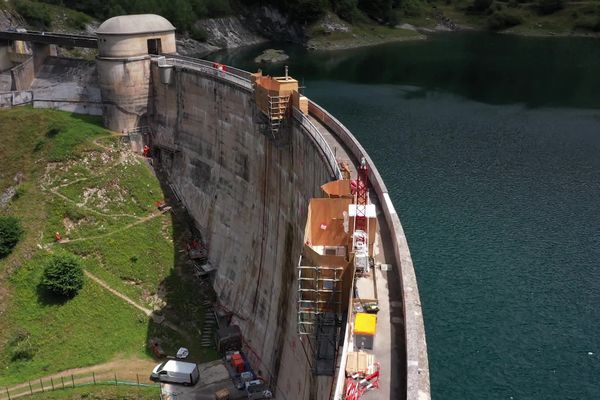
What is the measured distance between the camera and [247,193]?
48.0 metres

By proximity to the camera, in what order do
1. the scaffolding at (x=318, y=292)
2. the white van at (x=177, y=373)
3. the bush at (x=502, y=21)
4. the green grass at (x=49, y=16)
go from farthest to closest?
the bush at (x=502, y=21)
the green grass at (x=49, y=16)
the white van at (x=177, y=373)
the scaffolding at (x=318, y=292)

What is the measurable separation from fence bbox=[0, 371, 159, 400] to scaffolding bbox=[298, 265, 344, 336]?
68.5ft

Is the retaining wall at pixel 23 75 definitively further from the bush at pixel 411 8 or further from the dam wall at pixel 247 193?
the bush at pixel 411 8

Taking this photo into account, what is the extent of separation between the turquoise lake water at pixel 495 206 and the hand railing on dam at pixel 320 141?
16512mm

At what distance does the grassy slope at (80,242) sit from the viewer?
42562mm

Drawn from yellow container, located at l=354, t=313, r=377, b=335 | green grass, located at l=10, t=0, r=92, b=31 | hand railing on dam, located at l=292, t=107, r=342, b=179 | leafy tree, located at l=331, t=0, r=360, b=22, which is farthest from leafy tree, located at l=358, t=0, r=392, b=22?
yellow container, located at l=354, t=313, r=377, b=335

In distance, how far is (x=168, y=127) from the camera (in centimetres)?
5812

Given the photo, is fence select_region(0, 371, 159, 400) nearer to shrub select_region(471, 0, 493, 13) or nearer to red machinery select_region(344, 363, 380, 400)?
red machinery select_region(344, 363, 380, 400)

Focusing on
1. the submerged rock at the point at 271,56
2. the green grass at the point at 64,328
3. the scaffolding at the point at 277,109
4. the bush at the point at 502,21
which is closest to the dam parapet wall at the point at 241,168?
the scaffolding at the point at 277,109

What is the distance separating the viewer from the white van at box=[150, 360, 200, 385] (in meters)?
39.6

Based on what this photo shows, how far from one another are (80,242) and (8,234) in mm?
5662

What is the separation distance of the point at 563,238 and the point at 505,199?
8.78 meters

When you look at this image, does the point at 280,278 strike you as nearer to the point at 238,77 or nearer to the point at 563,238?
the point at 238,77

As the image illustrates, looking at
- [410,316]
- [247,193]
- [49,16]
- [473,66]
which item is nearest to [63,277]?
[247,193]
